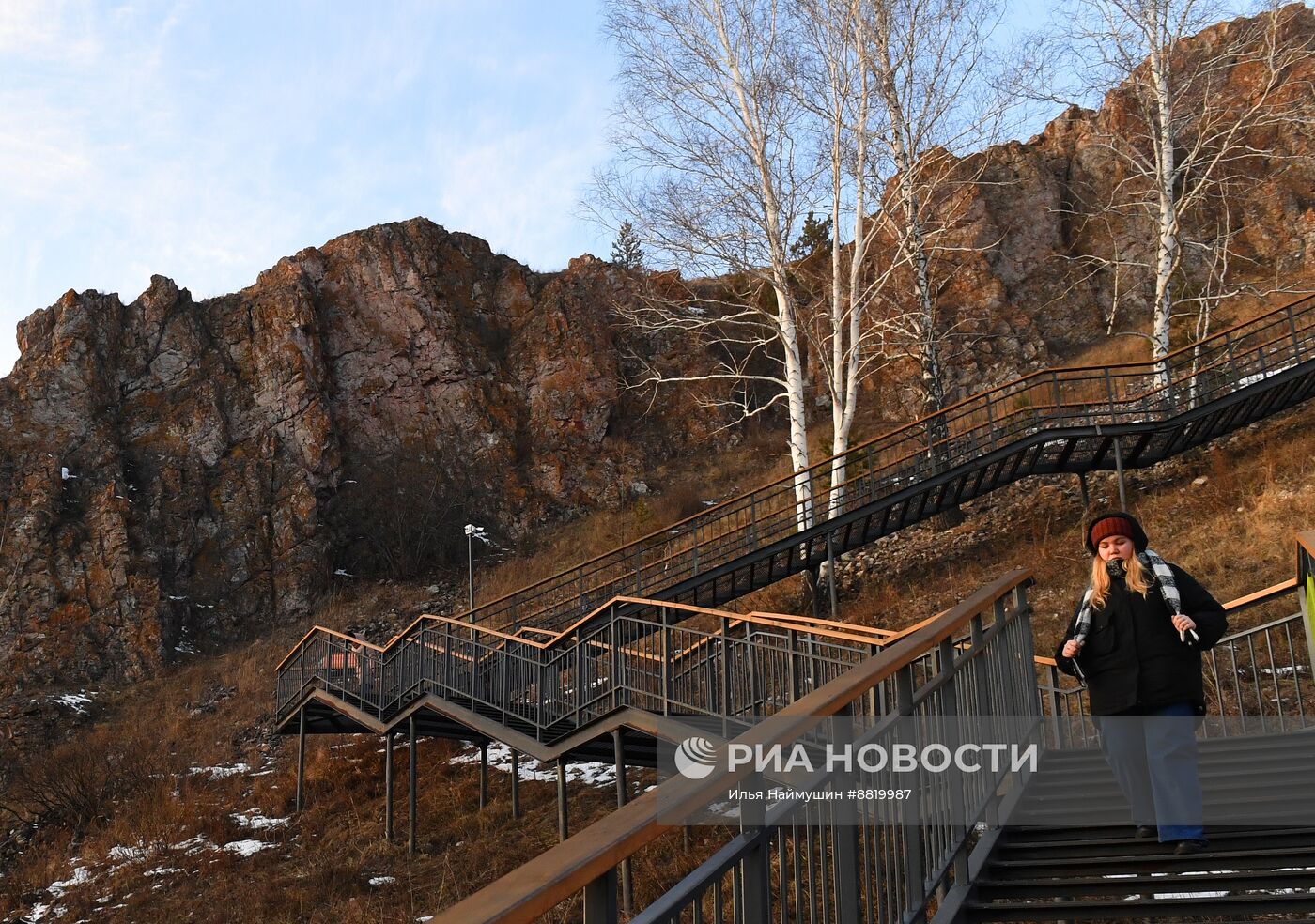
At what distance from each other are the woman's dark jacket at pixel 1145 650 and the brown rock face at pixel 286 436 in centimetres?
3029

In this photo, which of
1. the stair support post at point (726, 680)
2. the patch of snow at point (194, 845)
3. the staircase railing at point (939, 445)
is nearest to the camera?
the stair support post at point (726, 680)

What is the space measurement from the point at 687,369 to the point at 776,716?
118 feet

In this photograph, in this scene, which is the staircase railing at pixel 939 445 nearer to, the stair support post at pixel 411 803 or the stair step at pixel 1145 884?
the stair support post at pixel 411 803

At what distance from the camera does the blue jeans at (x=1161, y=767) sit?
4289 mm

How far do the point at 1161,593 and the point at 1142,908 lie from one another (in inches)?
61.1

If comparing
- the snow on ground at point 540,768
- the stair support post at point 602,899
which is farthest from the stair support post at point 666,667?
the stair support post at point 602,899

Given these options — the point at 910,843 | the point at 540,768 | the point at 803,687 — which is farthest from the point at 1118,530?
the point at 540,768

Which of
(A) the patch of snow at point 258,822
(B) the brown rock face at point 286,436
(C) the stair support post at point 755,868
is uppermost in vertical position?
(B) the brown rock face at point 286,436

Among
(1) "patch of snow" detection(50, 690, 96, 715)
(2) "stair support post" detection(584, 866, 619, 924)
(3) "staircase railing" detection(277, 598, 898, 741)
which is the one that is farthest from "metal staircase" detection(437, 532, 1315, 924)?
(1) "patch of snow" detection(50, 690, 96, 715)

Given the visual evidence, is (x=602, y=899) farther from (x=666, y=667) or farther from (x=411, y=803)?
(x=411, y=803)

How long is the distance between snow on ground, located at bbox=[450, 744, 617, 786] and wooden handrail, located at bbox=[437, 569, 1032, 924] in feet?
39.6

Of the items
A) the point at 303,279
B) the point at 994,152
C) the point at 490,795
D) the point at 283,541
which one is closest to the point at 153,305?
the point at 303,279

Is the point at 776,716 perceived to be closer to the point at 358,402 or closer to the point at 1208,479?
the point at 1208,479

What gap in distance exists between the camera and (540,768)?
1727cm
